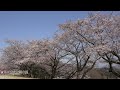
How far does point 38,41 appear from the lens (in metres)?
7.46

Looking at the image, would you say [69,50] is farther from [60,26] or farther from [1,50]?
[1,50]

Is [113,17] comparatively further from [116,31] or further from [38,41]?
[38,41]

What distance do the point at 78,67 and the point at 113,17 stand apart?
1754mm

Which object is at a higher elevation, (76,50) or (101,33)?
(101,33)

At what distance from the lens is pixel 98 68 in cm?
688
